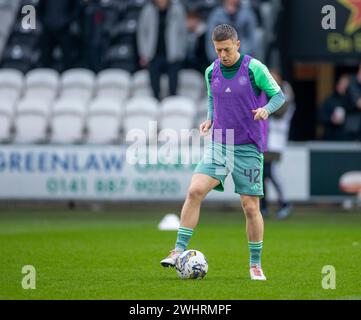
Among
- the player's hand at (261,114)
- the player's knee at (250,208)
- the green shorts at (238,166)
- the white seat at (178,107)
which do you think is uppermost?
the white seat at (178,107)

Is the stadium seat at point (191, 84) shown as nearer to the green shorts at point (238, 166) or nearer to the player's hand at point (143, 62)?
the player's hand at point (143, 62)

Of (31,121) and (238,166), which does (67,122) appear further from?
(238,166)

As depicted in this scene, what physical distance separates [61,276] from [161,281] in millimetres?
1074

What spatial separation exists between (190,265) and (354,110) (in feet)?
40.4

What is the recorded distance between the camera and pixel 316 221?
66.8 ft

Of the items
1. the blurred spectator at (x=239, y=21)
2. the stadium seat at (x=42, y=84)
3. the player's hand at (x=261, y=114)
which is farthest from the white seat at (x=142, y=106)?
the player's hand at (x=261, y=114)

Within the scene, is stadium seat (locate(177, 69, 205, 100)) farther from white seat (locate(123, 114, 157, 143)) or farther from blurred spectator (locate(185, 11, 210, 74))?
white seat (locate(123, 114, 157, 143))

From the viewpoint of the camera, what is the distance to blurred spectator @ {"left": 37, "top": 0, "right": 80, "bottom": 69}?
80.4 ft

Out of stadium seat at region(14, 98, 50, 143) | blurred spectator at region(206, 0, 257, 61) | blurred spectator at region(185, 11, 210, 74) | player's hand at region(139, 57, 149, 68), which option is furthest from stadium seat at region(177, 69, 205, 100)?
stadium seat at region(14, 98, 50, 143)

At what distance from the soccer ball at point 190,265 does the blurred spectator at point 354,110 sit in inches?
473

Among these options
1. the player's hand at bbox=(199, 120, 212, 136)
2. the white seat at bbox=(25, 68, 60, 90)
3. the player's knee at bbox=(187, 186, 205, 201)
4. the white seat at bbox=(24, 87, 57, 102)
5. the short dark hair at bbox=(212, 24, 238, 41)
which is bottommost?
the player's knee at bbox=(187, 186, 205, 201)

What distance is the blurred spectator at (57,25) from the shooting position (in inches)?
965

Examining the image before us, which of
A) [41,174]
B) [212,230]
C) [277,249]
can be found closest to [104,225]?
[212,230]

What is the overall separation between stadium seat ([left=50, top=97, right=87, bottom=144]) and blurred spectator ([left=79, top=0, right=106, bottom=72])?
1945 millimetres
